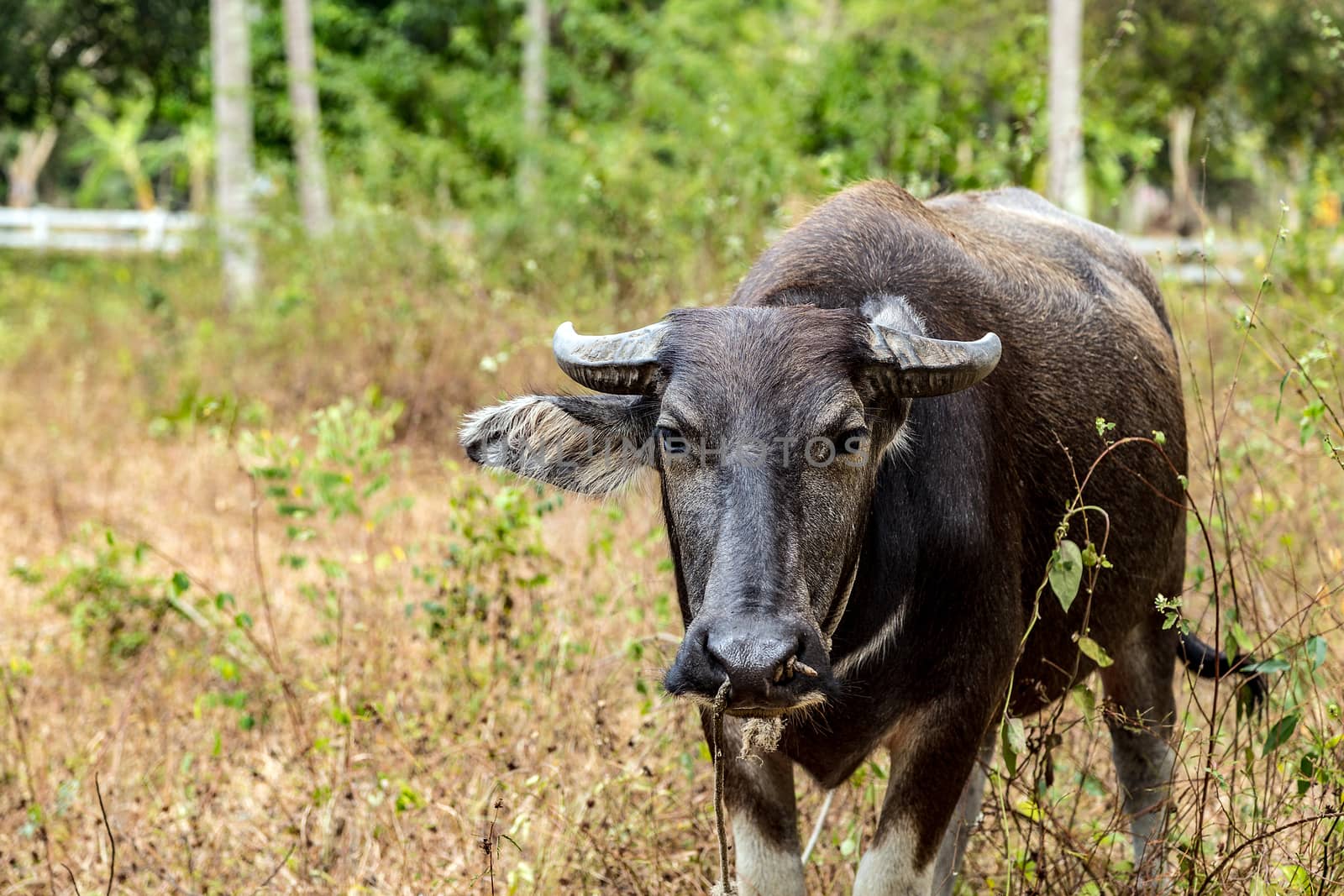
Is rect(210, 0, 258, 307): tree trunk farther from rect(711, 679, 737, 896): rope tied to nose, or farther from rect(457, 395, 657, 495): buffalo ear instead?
rect(711, 679, 737, 896): rope tied to nose

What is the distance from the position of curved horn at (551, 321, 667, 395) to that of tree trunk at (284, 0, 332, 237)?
855cm

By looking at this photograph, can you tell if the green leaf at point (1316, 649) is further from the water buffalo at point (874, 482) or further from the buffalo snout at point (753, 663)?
the buffalo snout at point (753, 663)

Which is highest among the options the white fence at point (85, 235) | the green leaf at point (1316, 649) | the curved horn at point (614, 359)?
the curved horn at point (614, 359)

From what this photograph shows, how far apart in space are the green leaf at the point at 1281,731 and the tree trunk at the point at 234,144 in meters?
10.1

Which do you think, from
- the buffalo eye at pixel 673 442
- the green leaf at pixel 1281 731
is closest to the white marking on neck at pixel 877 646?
the buffalo eye at pixel 673 442

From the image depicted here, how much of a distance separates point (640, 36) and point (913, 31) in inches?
140

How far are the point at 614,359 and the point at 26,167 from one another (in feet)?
117

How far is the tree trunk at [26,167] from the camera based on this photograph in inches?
1329

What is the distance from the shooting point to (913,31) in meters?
16.2

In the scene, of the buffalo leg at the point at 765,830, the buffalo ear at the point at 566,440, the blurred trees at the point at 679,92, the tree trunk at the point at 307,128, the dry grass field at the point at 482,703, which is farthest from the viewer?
the tree trunk at the point at 307,128

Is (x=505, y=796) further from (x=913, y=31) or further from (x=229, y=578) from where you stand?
A: (x=913, y=31)

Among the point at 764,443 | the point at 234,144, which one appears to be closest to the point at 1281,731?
the point at 764,443

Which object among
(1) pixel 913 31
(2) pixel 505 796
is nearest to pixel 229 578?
(2) pixel 505 796

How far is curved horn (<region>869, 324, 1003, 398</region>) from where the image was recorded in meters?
2.63
